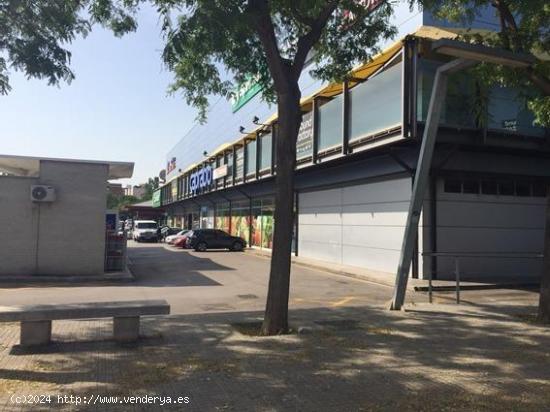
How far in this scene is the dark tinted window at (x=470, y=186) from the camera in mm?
19641

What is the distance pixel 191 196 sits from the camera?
189 ft

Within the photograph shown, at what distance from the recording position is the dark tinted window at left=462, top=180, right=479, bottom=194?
773 inches

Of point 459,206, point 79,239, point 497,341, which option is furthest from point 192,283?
point 497,341

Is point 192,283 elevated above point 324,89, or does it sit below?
below

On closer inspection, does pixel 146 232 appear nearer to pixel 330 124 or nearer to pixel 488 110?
pixel 330 124

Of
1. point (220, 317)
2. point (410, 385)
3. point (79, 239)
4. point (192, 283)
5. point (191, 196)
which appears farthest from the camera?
point (191, 196)

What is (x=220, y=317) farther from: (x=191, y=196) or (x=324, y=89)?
(x=191, y=196)

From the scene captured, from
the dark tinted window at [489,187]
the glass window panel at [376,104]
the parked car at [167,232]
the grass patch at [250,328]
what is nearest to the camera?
the grass patch at [250,328]

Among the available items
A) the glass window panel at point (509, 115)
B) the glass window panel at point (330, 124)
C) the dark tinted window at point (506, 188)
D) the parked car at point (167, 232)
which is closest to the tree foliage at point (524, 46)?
the glass window panel at point (509, 115)

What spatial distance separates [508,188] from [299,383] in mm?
16730

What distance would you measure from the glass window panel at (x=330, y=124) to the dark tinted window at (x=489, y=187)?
5.58 metres

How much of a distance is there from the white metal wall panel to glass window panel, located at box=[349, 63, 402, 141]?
213 centimetres

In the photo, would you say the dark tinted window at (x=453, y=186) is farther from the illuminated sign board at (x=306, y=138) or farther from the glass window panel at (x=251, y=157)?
the glass window panel at (x=251, y=157)

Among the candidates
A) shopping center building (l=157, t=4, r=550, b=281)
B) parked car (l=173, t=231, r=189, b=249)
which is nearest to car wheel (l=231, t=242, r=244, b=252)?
parked car (l=173, t=231, r=189, b=249)
